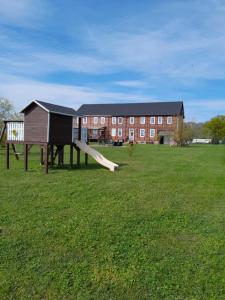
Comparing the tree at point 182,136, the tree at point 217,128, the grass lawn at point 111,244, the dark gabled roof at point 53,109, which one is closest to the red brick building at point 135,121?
the tree at point 182,136

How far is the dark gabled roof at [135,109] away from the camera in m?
60.0

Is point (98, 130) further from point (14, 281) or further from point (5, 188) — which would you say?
point (14, 281)

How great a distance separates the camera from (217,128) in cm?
7112

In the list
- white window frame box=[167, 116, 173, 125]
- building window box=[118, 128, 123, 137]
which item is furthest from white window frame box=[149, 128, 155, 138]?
building window box=[118, 128, 123, 137]

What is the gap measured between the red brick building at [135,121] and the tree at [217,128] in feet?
40.8

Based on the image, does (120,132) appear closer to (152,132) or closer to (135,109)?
(135,109)

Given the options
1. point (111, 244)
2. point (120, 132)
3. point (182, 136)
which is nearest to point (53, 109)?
point (111, 244)

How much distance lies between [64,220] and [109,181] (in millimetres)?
4787

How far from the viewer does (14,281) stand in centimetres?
384

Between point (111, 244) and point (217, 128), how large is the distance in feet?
232

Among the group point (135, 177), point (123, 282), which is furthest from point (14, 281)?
point (135, 177)

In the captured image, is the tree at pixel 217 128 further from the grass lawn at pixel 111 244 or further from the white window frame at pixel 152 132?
the grass lawn at pixel 111 244

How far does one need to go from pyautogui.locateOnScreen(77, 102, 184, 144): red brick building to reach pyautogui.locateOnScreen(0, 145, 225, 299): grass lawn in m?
51.3

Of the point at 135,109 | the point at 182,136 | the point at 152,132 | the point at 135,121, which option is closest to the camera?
the point at 182,136
